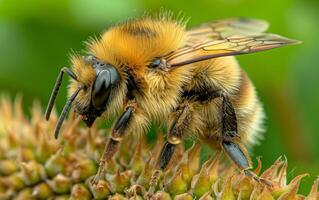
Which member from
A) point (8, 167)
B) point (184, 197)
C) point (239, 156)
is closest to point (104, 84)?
point (184, 197)

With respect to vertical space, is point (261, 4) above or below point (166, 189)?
above

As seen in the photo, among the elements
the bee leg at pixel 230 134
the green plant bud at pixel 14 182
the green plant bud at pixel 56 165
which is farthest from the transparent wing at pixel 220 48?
the green plant bud at pixel 14 182

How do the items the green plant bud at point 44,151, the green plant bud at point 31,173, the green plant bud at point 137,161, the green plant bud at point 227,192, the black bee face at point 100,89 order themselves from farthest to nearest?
the green plant bud at point 44,151, the green plant bud at point 31,173, the green plant bud at point 137,161, the black bee face at point 100,89, the green plant bud at point 227,192

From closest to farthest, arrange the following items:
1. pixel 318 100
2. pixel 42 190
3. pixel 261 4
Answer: pixel 42 190
pixel 261 4
pixel 318 100

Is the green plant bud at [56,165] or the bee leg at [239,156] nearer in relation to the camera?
the bee leg at [239,156]

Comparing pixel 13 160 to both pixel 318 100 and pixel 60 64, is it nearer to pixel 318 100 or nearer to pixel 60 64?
pixel 60 64

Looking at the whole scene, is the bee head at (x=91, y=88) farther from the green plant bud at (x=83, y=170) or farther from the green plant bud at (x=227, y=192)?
the green plant bud at (x=227, y=192)

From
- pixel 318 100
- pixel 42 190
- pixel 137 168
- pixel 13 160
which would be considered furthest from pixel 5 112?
pixel 318 100
